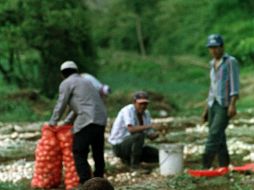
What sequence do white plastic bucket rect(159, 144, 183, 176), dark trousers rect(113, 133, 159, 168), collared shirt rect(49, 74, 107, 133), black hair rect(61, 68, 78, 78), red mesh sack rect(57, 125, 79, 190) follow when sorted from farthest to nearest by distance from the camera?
1. dark trousers rect(113, 133, 159, 168)
2. white plastic bucket rect(159, 144, 183, 176)
3. red mesh sack rect(57, 125, 79, 190)
4. black hair rect(61, 68, 78, 78)
5. collared shirt rect(49, 74, 107, 133)

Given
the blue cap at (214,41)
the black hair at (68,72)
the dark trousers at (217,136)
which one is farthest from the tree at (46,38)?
the blue cap at (214,41)

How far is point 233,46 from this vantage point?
44.5 meters

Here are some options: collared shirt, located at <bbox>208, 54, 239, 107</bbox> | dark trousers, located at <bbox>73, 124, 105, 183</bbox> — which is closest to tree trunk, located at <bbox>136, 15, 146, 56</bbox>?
collared shirt, located at <bbox>208, 54, 239, 107</bbox>

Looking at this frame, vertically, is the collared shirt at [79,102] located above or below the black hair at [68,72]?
below

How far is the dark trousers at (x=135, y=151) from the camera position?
35.8ft

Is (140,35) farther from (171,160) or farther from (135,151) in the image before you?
(171,160)

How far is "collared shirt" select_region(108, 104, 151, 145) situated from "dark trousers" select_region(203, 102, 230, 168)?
1.32 m

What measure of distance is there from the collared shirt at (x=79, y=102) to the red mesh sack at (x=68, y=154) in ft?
1.31

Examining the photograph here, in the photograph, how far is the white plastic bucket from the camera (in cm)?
1008

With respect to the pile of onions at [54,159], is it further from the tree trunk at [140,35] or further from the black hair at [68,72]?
the tree trunk at [140,35]

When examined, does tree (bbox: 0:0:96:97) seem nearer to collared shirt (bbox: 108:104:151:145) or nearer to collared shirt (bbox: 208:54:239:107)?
collared shirt (bbox: 108:104:151:145)

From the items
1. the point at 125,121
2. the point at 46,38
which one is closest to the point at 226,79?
the point at 125,121

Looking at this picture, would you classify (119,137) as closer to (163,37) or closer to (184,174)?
(184,174)

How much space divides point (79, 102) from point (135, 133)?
1933 mm
